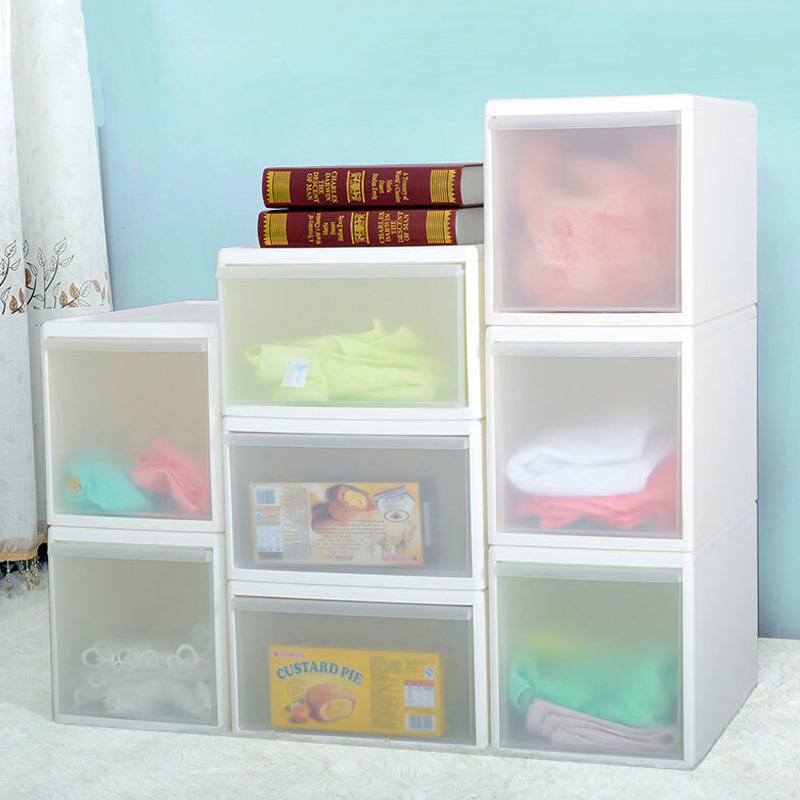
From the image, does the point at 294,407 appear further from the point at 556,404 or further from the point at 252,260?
the point at 556,404

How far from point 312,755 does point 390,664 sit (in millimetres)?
163

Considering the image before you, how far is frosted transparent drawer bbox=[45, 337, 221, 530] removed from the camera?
1.85 meters

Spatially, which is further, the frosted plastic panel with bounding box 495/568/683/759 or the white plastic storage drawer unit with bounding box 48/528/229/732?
the white plastic storage drawer unit with bounding box 48/528/229/732

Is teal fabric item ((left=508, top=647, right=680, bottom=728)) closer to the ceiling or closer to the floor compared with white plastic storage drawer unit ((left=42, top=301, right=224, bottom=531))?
closer to the floor

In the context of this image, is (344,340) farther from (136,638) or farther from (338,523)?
(136,638)

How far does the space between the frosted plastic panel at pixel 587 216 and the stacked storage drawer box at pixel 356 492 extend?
3.1 inches

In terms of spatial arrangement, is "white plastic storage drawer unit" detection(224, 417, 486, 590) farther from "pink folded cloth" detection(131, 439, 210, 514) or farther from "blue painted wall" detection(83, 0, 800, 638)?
"blue painted wall" detection(83, 0, 800, 638)

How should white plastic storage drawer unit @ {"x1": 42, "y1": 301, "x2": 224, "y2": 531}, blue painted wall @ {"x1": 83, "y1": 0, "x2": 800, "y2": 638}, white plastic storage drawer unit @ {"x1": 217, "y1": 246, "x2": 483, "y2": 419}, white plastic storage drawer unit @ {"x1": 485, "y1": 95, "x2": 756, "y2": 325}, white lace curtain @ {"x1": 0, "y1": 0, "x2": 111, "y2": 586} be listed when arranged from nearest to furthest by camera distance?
1. white plastic storage drawer unit @ {"x1": 485, "y1": 95, "x2": 756, "y2": 325}
2. white plastic storage drawer unit @ {"x1": 217, "y1": 246, "x2": 483, "y2": 419}
3. white plastic storage drawer unit @ {"x1": 42, "y1": 301, "x2": 224, "y2": 531}
4. blue painted wall @ {"x1": 83, "y1": 0, "x2": 800, "y2": 638}
5. white lace curtain @ {"x1": 0, "y1": 0, "x2": 111, "y2": 586}

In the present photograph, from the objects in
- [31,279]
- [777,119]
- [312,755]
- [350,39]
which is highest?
[350,39]

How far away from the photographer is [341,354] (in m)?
1.77

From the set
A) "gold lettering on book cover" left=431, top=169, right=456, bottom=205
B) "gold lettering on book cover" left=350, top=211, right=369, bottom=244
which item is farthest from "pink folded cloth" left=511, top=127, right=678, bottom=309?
"gold lettering on book cover" left=350, top=211, right=369, bottom=244

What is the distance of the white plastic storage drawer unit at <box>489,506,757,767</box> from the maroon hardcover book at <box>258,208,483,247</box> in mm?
437

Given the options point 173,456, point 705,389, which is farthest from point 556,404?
point 173,456

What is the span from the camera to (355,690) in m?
1.81
